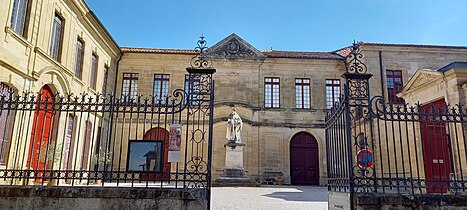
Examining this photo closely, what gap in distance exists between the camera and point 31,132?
38.1 ft

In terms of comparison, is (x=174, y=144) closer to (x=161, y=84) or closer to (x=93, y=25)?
(x=93, y=25)

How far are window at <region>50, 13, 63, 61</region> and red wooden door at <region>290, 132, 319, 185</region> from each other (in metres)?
13.0

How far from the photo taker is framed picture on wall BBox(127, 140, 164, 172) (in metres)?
5.85

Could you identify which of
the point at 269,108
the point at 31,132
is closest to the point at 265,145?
the point at 269,108

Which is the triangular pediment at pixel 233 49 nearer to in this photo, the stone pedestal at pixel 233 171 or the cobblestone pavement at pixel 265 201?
the stone pedestal at pixel 233 171

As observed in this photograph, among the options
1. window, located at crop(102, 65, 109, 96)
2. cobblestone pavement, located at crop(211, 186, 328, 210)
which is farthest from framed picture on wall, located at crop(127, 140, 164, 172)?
window, located at crop(102, 65, 109, 96)

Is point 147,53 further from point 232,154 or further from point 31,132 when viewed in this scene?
point 31,132

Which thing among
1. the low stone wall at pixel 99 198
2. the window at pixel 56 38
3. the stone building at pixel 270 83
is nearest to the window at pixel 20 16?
the window at pixel 56 38

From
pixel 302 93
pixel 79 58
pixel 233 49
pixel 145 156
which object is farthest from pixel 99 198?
pixel 302 93

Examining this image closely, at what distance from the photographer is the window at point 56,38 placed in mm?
13359

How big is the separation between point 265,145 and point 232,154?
4266 millimetres

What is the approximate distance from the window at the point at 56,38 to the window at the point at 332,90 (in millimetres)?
14417

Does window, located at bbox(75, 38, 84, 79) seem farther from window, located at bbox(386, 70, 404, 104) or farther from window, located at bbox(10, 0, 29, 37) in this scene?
window, located at bbox(386, 70, 404, 104)

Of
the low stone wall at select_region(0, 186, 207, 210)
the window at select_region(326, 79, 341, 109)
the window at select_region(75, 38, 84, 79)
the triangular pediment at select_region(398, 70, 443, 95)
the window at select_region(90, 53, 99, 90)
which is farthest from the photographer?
the window at select_region(326, 79, 341, 109)
